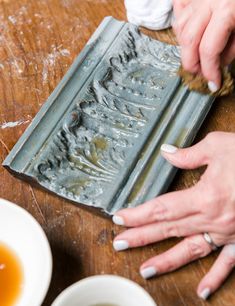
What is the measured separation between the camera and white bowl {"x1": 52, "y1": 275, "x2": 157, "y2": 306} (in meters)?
0.91

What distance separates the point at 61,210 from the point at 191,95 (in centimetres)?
43

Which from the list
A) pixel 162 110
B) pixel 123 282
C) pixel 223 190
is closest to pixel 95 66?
pixel 162 110

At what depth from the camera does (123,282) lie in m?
0.92

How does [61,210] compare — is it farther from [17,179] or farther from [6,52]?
[6,52]

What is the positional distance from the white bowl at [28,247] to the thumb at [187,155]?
1.09 feet

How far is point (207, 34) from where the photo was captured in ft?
3.65

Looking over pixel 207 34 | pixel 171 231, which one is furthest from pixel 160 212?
pixel 207 34

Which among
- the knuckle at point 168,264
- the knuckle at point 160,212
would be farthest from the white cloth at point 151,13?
the knuckle at point 168,264

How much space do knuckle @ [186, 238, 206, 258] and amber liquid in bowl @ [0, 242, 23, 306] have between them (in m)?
0.35

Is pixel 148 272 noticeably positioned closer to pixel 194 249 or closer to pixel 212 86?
pixel 194 249

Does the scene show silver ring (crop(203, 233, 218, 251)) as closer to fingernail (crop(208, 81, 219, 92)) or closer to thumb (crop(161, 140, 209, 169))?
thumb (crop(161, 140, 209, 169))

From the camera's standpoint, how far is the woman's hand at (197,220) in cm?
100

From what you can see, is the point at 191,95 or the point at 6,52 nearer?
the point at 191,95

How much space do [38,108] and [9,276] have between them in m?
0.45
